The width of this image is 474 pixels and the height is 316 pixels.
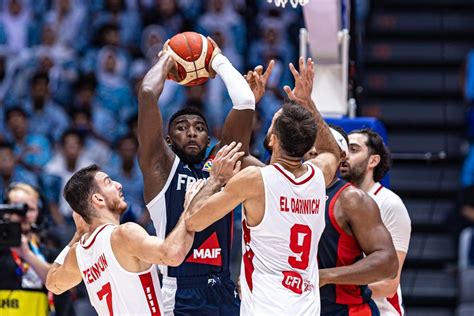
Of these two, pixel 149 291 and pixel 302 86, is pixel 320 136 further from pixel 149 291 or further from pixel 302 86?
pixel 149 291

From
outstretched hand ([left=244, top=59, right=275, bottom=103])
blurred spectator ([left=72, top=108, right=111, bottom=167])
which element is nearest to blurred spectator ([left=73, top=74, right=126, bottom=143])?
blurred spectator ([left=72, top=108, right=111, bottom=167])

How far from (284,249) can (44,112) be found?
8.78m

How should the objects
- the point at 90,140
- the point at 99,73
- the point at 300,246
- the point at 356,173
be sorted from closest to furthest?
the point at 300,246 < the point at 356,173 < the point at 90,140 < the point at 99,73

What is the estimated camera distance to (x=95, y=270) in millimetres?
6414

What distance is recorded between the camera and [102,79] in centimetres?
1473

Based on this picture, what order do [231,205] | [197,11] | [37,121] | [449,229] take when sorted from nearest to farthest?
[231,205], [449,229], [37,121], [197,11]

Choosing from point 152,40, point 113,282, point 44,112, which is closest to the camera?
point 113,282

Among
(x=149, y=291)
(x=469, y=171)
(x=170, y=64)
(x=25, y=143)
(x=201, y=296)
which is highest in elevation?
(x=170, y=64)

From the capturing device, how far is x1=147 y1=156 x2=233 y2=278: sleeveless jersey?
694 cm

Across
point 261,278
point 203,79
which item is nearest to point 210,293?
point 261,278

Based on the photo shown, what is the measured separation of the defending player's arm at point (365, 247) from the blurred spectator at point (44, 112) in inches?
308

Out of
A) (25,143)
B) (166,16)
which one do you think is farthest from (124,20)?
(25,143)

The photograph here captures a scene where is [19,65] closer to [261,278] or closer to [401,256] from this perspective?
[401,256]

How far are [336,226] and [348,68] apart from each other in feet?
10.5
